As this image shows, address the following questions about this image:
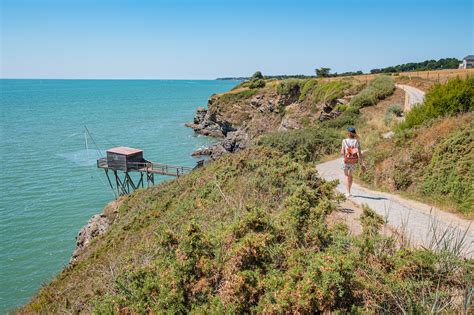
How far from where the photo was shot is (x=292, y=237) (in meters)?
5.61

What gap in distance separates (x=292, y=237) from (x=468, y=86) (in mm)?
14070

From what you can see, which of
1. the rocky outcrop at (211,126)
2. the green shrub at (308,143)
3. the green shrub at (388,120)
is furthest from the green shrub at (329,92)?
the rocky outcrop at (211,126)

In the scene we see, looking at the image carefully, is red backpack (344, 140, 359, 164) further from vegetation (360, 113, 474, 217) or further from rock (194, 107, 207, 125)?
rock (194, 107, 207, 125)

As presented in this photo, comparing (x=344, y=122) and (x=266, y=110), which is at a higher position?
(x=344, y=122)

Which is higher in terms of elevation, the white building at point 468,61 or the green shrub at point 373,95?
the white building at point 468,61

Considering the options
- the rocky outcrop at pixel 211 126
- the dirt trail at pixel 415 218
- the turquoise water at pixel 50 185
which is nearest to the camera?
the dirt trail at pixel 415 218

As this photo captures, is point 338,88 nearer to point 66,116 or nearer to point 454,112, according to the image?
point 454,112

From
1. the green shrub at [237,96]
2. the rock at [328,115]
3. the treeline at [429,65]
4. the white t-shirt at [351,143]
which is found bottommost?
the rock at [328,115]

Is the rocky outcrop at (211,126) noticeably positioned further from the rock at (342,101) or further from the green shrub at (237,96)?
the rock at (342,101)

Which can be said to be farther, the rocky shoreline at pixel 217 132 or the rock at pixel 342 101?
the rocky shoreline at pixel 217 132

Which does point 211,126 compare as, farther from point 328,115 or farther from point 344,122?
point 344,122

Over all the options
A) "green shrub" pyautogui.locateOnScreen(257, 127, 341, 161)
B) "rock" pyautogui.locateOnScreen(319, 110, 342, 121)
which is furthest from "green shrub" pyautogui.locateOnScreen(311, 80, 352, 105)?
"green shrub" pyautogui.locateOnScreen(257, 127, 341, 161)

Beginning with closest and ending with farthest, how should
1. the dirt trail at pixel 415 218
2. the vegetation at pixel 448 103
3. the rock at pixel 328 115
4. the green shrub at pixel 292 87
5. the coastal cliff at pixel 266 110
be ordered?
the dirt trail at pixel 415 218 → the vegetation at pixel 448 103 → the rock at pixel 328 115 → the coastal cliff at pixel 266 110 → the green shrub at pixel 292 87

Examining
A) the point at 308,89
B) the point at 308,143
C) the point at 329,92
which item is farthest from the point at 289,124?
the point at 308,143
